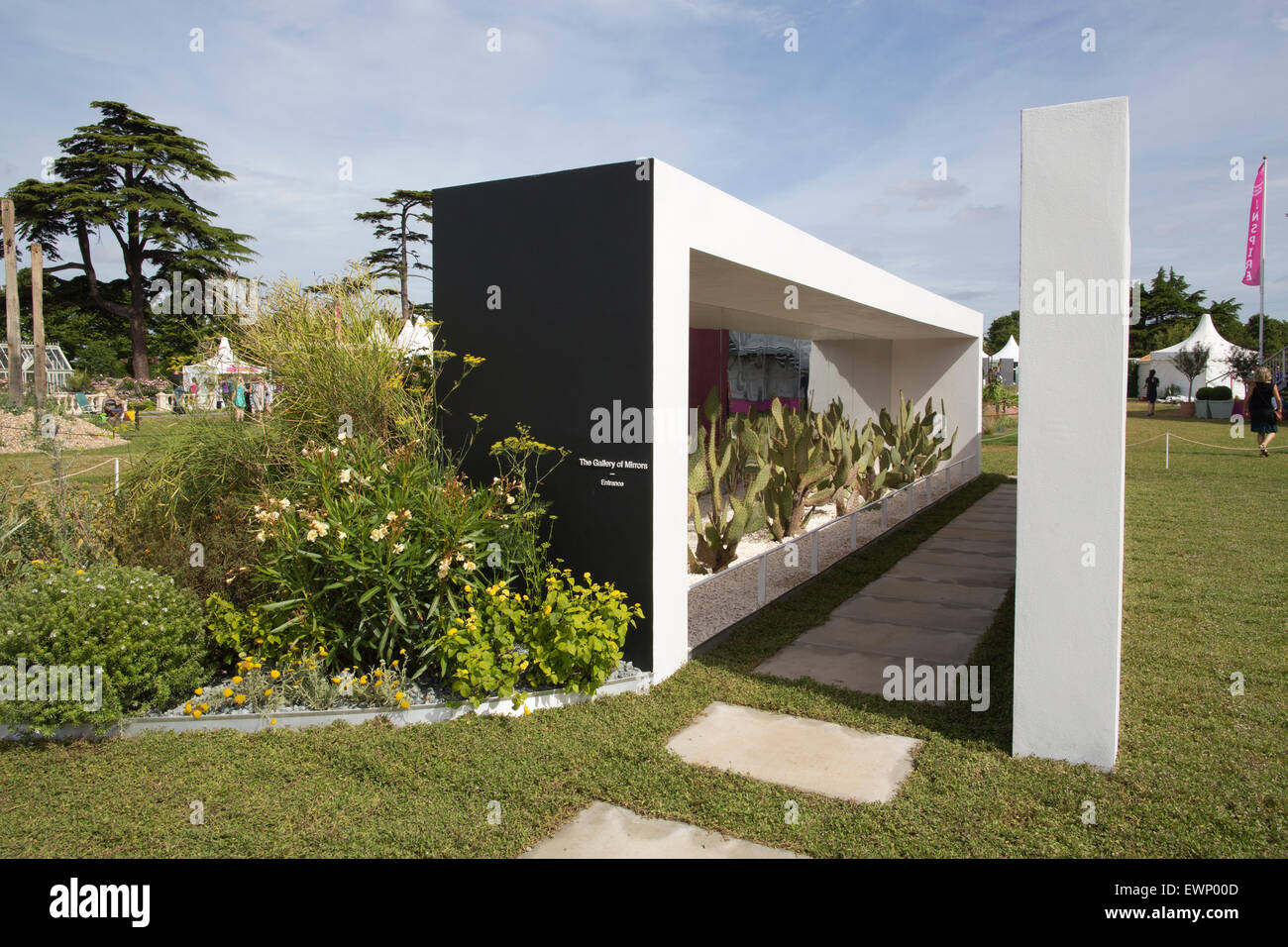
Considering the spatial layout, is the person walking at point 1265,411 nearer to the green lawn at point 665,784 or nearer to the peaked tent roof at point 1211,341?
the green lawn at point 665,784

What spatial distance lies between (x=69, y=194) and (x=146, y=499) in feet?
95.8

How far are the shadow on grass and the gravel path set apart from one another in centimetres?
15

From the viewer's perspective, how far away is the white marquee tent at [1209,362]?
112 feet

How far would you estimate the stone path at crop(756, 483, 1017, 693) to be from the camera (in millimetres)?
5277

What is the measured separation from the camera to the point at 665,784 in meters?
3.65

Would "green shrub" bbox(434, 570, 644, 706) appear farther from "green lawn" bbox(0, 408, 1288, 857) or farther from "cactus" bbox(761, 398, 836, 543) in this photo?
"cactus" bbox(761, 398, 836, 543)

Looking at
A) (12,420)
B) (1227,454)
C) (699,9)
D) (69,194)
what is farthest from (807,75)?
(69,194)

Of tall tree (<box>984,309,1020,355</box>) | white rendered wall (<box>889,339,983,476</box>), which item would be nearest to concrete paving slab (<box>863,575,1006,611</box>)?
white rendered wall (<box>889,339,983,476</box>)

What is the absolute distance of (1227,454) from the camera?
16906 mm

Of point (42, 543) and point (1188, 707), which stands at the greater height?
point (42, 543)

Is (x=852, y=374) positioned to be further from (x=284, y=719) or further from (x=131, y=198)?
(x=131, y=198)
